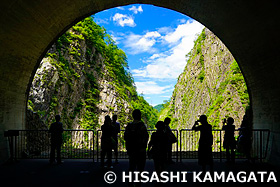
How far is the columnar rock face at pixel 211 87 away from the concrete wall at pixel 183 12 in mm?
7505

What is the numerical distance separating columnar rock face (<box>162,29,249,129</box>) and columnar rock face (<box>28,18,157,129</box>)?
1061 centimetres

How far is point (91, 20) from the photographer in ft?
94.9

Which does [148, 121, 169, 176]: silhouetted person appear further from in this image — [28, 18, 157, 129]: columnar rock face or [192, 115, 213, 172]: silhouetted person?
[28, 18, 157, 129]: columnar rock face

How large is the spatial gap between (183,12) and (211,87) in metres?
21.4

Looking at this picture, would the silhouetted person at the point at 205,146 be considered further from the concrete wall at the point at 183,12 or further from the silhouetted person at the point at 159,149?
the concrete wall at the point at 183,12

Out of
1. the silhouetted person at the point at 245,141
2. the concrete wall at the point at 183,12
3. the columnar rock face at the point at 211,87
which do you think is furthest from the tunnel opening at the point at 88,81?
the silhouetted person at the point at 245,141

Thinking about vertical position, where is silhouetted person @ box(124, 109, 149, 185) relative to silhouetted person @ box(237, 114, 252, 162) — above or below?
above

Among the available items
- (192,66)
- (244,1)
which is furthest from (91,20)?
(244,1)

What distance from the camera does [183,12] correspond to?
808 cm

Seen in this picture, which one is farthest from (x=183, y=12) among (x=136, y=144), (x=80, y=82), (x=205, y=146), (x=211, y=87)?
(x=211, y=87)

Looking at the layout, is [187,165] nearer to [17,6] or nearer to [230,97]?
[17,6]

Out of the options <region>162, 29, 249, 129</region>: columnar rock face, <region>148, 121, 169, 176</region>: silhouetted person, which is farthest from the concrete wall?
<region>162, 29, 249, 129</region>: columnar rock face

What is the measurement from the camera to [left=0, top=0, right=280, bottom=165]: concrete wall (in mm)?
6035

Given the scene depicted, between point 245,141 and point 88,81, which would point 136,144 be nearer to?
point 245,141
